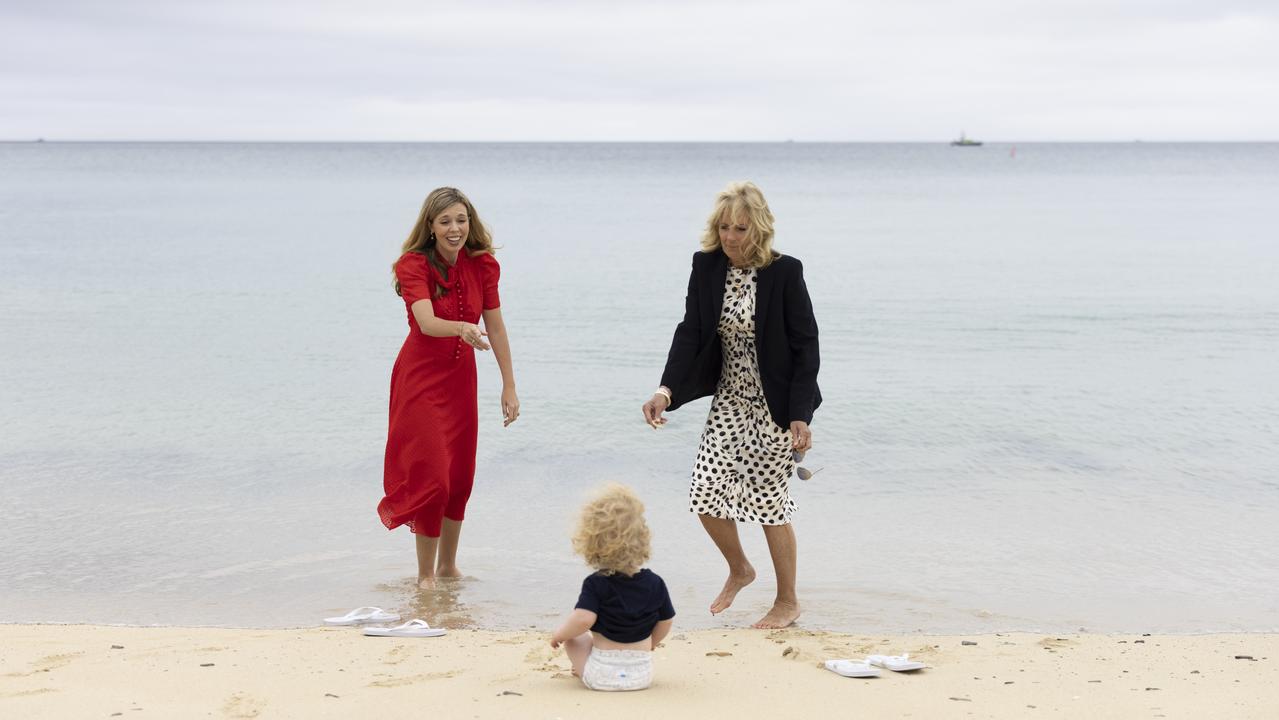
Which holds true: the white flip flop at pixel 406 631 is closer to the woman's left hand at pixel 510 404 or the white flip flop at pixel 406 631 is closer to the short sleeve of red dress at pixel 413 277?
the woman's left hand at pixel 510 404

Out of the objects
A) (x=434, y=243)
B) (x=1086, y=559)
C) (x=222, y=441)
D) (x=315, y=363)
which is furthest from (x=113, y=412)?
(x=1086, y=559)

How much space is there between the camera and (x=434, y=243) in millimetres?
5719

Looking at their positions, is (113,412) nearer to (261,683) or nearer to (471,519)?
(471,519)

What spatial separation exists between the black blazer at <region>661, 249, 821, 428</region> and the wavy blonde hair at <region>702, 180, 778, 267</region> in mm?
93

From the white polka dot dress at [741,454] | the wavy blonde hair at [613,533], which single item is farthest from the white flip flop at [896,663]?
the wavy blonde hair at [613,533]

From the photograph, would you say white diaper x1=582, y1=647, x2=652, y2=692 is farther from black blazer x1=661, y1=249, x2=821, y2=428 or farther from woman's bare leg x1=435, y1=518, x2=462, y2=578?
woman's bare leg x1=435, y1=518, x2=462, y2=578

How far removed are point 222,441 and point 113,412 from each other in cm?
156

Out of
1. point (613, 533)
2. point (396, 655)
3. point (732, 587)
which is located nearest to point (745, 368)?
point (732, 587)

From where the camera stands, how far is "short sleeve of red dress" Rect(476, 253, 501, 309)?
5840mm

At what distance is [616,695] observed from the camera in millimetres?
4074

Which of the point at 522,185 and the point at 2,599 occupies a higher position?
the point at 522,185

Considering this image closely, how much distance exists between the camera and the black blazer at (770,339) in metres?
5.06

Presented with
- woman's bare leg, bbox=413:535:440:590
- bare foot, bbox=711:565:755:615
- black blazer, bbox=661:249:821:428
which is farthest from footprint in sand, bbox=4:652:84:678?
bare foot, bbox=711:565:755:615

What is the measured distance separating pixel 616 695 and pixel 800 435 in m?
1.40
